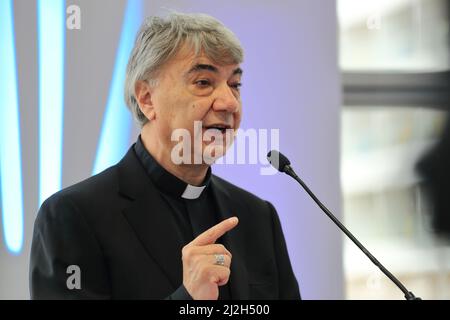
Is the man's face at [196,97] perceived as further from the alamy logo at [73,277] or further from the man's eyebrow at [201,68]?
the alamy logo at [73,277]

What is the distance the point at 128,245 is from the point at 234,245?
347 mm

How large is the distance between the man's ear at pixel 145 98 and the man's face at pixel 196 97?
0.06 ft

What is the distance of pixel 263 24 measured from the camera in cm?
256

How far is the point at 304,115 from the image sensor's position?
261 centimetres

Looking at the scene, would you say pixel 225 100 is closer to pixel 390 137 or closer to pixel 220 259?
pixel 220 259

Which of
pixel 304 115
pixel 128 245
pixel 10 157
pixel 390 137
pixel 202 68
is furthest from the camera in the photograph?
pixel 390 137

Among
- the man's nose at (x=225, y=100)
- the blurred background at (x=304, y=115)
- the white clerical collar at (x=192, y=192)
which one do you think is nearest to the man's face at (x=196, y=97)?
the man's nose at (x=225, y=100)

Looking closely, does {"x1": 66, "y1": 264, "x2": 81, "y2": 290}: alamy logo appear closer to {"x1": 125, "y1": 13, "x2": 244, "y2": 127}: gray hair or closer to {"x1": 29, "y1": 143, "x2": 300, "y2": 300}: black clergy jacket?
{"x1": 29, "y1": 143, "x2": 300, "y2": 300}: black clergy jacket

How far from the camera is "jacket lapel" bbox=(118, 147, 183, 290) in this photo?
6.76 ft

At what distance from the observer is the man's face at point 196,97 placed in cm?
214

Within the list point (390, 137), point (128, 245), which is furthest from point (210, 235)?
point (390, 137)

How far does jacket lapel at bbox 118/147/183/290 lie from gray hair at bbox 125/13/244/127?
0.28m
